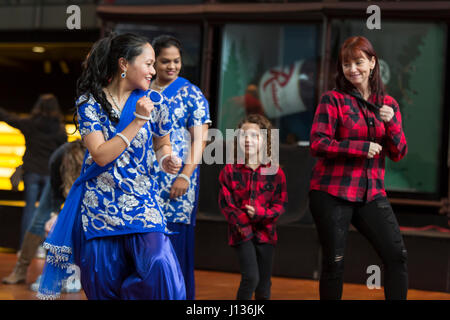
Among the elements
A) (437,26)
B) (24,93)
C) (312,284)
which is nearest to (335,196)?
(312,284)

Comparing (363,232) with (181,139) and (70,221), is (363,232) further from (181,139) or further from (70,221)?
(70,221)

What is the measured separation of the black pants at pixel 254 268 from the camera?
4.26 meters

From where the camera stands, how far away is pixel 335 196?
353 centimetres

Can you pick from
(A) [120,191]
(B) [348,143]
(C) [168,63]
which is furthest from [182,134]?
(A) [120,191]

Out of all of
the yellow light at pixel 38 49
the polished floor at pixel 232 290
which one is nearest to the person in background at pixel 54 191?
the polished floor at pixel 232 290

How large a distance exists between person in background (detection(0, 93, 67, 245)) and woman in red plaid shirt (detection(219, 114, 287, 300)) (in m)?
2.93

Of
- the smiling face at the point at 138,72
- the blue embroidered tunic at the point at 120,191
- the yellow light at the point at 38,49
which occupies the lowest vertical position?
the blue embroidered tunic at the point at 120,191

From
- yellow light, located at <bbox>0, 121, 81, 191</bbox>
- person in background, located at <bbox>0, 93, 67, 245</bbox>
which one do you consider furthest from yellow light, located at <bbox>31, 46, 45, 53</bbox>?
person in background, located at <bbox>0, 93, 67, 245</bbox>

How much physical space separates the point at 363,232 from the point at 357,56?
95 cm

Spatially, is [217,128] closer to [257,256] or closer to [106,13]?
[106,13]

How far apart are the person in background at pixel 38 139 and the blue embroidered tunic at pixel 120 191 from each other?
4.08 m

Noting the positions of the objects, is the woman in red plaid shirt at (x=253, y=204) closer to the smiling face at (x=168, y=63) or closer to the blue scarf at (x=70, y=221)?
the smiling face at (x=168, y=63)

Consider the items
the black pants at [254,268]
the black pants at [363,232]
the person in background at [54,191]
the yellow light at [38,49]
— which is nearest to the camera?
the black pants at [363,232]

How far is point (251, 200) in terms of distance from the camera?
4.43 metres
